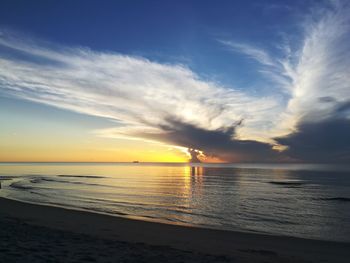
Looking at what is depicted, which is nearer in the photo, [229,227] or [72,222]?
[72,222]

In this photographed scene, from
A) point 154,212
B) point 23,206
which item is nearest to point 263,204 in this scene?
point 154,212

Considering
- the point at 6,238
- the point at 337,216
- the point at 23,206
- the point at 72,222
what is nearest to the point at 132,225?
the point at 72,222

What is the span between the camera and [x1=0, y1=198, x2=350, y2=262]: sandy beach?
1239 centimetres

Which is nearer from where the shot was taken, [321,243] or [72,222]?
[321,243]

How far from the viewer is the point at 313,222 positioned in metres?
28.7

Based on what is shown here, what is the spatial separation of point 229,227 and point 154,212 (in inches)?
381

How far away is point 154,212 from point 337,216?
1873cm

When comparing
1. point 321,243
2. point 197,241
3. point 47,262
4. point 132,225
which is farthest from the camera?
point 132,225

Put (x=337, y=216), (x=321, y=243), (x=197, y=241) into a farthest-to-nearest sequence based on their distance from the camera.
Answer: (x=337, y=216) < (x=321, y=243) < (x=197, y=241)

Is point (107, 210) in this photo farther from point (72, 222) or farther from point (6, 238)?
point (6, 238)

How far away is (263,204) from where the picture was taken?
131ft

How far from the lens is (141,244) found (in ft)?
53.7

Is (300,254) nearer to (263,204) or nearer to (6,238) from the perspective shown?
(6,238)

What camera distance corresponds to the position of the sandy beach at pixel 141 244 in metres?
12.4
